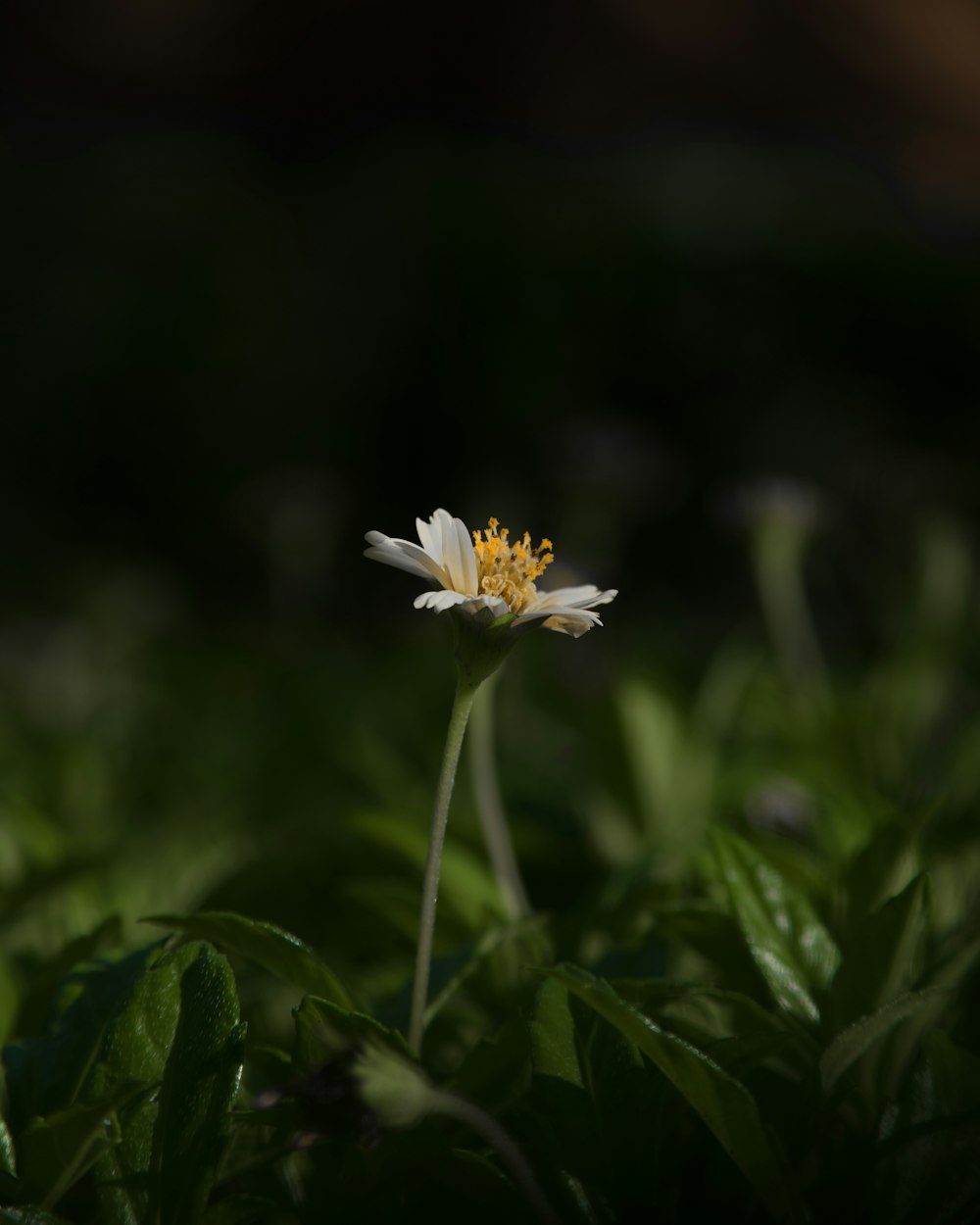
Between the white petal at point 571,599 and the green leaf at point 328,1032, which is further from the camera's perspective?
the white petal at point 571,599

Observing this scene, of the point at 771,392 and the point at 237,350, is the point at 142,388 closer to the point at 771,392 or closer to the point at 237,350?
the point at 237,350

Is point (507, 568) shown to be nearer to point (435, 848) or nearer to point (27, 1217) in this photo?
point (435, 848)

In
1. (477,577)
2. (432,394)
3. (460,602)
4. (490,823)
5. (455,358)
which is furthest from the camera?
(432,394)

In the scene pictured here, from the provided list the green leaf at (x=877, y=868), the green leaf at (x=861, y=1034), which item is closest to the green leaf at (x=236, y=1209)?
the green leaf at (x=861, y=1034)

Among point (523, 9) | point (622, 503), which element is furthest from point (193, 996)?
point (523, 9)

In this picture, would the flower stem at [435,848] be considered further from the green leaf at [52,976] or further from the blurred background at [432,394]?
the blurred background at [432,394]

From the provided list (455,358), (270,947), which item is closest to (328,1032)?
(270,947)

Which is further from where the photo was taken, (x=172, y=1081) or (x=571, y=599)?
(x=571, y=599)
